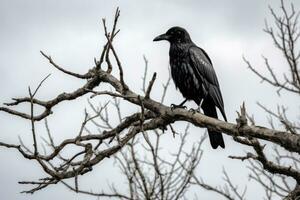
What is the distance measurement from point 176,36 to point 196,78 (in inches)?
39.8

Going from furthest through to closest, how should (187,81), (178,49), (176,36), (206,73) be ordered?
(176,36) < (178,49) < (206,73) < (187,81)

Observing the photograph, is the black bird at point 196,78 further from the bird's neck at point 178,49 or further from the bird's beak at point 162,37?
the bird's beak at point 162,37

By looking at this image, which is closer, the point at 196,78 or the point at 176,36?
the point at 196,78

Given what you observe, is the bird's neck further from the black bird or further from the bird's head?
the bird's head

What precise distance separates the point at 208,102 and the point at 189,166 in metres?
1.04

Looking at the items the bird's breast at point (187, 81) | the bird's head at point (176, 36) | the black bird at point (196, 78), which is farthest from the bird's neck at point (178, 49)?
the bird's breast at point (187, 81)

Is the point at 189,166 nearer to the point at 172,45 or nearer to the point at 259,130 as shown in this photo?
the point at 172,45

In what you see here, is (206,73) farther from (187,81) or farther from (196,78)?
(187,81)

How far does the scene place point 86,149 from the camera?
558 cm

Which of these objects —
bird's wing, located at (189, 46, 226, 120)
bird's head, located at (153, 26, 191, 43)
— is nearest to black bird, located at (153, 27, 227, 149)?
bird's wing, located at (189, 46, 226, 120)

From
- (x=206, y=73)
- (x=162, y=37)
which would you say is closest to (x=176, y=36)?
(x=162, y=37)

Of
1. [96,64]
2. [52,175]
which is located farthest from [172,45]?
[52,175]

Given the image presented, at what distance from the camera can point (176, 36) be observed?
8375 mm

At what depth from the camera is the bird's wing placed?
773cm
